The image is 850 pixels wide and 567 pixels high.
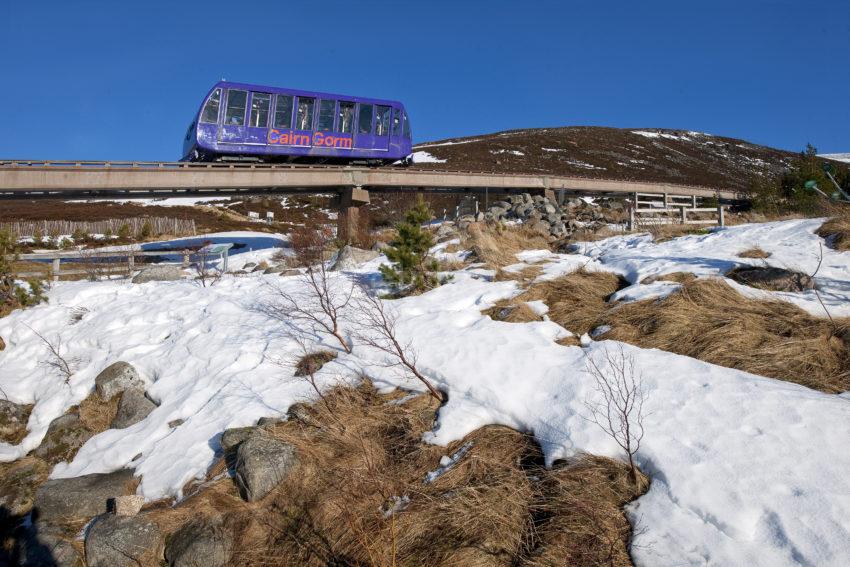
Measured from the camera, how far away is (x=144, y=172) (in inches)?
641

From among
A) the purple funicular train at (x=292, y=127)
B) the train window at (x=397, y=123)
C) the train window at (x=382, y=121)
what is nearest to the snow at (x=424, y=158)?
the purple funicular train at (x=292, y=127)

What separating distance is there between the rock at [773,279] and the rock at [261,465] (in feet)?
19.0

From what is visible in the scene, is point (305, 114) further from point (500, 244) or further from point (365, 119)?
point (500, 244)

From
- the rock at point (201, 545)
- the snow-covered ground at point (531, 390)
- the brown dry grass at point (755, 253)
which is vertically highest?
the brown dry grass at point (755, 253)

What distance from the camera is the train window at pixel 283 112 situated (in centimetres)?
1684

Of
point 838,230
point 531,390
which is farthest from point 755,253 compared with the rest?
point 531,390

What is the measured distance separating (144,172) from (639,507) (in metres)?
17.8

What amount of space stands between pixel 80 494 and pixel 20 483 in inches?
50.4

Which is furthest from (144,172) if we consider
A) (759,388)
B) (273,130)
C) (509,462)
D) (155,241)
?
(759,388)

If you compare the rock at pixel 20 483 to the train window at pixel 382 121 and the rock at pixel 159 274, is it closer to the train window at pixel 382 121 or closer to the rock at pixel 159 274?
the rock at pixel 159 274

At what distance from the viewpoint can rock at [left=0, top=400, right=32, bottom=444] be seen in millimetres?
6535

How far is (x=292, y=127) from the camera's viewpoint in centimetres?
1738

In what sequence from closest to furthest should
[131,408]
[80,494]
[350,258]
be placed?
[80,494] → [131,408] → [350,258]

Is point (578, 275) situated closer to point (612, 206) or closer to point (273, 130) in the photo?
point (273, 130)
